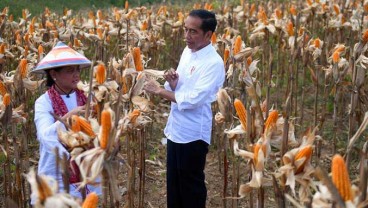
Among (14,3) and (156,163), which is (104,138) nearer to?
(156,163)

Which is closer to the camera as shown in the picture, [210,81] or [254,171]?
[254,171]

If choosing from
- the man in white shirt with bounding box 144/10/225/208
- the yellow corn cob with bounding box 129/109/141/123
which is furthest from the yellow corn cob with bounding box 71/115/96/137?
the man in white shirt with bounding box 144/10/225/208

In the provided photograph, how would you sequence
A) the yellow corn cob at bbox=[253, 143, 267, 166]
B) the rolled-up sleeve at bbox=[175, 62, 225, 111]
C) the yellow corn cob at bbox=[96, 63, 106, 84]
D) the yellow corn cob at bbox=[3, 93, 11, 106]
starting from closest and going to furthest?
the yellow corn cob at bbox=[253, 143, 267, 166]
the yellow corn cob at bbox=[96, 63, 106, 84]
the yellow corn cob at bbox=[3, 93, 11, 106]
the rolled-up sleeve at bbox=[175, 62, 225, 111]

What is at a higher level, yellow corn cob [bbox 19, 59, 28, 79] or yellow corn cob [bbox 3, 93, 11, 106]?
yellow corn cob [bbox 19, 59, 28, 79]

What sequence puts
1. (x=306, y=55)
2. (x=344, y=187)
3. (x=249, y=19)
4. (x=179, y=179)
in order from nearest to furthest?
(x=344, y=187)
(x=179, y=179)
(x=306, y=55)
(x=249, y=19)

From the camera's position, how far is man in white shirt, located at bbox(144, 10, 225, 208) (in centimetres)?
318

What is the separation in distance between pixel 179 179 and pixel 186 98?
0.62 m

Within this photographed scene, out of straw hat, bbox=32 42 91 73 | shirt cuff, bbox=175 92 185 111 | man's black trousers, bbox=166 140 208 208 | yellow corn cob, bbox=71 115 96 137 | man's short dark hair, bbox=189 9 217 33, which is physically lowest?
man's black trousers, bbox=166 140 208 208

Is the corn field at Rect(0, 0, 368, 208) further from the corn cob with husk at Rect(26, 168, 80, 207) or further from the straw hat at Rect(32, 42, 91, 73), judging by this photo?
the straw hat at Rect(32, 42, 91, 73)

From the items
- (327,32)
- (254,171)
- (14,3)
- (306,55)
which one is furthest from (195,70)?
(14,3)

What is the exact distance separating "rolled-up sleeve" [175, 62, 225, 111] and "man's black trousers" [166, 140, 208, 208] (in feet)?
0.96

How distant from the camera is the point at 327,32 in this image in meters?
7.05

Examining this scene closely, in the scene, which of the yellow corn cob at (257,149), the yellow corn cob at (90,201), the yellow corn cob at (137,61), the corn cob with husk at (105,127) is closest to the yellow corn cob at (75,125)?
the corn cob with husk at (105,127)

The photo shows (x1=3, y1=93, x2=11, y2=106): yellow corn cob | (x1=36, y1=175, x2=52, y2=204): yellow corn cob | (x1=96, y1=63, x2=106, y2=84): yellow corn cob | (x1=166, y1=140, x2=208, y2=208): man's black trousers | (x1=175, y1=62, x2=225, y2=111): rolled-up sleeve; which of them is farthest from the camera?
(x1=166, y1=140, x2=208, y2=208): man's black trousers
